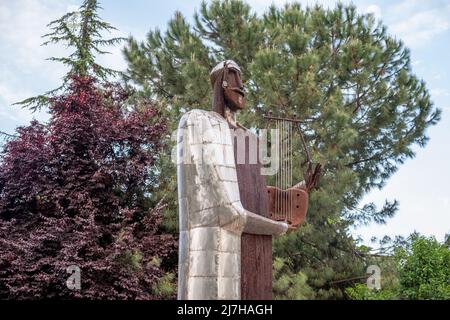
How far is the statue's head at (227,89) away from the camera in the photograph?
4.44 metres

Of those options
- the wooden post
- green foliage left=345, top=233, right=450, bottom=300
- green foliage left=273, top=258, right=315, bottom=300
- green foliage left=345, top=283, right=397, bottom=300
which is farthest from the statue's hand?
green foliage left=345, top=283, right=397, bottom=300

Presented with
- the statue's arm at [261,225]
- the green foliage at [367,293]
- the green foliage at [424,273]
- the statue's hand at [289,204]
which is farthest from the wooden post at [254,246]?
the green foliage at [367,293]

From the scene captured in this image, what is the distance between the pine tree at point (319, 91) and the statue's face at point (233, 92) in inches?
245

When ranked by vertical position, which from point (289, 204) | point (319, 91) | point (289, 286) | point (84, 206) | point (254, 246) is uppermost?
point (319, 91)

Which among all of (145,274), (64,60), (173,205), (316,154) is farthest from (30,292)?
(64,60)

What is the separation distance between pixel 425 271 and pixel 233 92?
650 centimetres

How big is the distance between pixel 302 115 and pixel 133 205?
12.5ft

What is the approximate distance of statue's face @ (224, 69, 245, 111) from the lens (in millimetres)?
4434

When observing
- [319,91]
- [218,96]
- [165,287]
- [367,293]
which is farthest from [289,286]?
[218,96]

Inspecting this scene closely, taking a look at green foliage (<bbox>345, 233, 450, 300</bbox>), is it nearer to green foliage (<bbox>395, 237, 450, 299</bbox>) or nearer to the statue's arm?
green foliage (<bbox>395, 237, 450, 299</bbox>)

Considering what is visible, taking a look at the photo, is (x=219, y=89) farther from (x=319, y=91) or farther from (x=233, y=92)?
(x=319, y=91)

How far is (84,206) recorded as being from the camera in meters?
10.8

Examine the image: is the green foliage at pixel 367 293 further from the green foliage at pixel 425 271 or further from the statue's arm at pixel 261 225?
the statue's arm at pixel 261 225

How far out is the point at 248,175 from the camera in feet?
14.0
